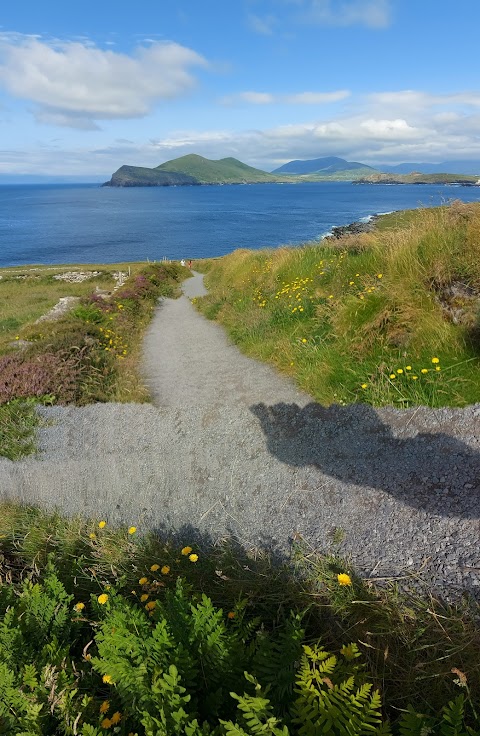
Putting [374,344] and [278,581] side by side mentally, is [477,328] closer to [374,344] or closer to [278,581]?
[374,344]

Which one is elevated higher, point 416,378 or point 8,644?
point 416,378

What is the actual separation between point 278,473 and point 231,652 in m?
3.11

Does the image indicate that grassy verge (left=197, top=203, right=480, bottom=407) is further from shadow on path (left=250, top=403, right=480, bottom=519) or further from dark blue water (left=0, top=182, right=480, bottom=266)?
dark blue water (left=0, top=182, right=480, bottom=266)

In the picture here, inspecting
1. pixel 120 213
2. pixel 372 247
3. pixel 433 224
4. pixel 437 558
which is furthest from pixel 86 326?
pixel 120 213

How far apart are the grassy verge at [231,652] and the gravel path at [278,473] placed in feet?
1.53

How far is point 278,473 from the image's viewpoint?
5816 millimetres

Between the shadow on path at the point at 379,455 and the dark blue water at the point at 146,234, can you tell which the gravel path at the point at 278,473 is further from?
the dark blue water at the point at 146,234

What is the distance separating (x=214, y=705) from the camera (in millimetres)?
2508

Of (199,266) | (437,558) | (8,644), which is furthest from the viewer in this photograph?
(199,266)

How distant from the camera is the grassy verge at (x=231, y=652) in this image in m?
→ 2.34

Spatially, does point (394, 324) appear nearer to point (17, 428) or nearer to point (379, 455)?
point (379, 455)

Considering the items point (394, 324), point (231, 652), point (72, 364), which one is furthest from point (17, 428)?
point (394, 324)

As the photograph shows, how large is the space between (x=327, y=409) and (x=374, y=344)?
1791mm

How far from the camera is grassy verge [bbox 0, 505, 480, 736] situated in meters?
2.34
